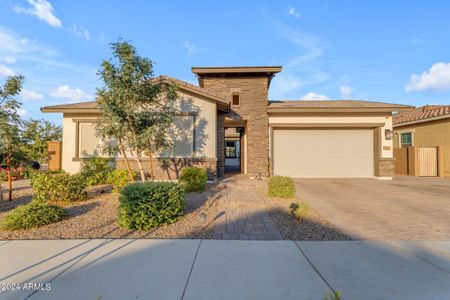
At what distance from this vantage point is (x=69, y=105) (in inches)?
450

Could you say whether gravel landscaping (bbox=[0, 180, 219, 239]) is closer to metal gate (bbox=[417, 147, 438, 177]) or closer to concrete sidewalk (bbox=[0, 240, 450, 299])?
concrete sidewalk (bbox=[0, 240, 450, 299])

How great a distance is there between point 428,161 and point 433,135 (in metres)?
1.91

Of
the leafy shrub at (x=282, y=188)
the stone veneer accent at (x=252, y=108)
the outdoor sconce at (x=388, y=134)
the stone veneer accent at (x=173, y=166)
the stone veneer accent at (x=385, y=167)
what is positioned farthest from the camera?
the stone veneer accent at (x=252, y=108)

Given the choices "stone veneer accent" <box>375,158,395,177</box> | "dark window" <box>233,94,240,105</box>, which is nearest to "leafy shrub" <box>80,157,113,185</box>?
"dark window" <box>233,94,240,105</box>

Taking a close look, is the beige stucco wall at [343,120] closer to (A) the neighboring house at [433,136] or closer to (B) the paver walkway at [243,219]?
(A) the neighboring house at [433,136]

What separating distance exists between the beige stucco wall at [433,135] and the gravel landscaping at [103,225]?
1561 cm

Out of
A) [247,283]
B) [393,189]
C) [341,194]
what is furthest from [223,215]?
[393,189]

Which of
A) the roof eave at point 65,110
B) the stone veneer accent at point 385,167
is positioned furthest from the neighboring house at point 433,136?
the roof eave at point 65,110

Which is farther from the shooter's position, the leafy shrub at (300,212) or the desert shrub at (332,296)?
the leafy shrub at (300,212)

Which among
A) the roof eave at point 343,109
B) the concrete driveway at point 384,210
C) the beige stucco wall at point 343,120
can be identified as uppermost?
the roof eave at point 343,109

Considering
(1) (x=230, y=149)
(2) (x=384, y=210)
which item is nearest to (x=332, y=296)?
(2) (x=384, y=210)

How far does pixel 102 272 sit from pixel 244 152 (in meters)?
11.3

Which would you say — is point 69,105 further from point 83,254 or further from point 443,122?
point 443,122

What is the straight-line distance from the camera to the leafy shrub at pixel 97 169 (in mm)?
9959
